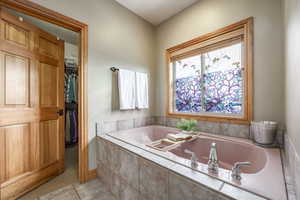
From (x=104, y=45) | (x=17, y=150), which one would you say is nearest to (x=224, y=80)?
(x=104, y=45)

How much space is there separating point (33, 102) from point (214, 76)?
2.46m

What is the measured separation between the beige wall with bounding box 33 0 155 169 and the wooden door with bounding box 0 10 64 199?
0.51m

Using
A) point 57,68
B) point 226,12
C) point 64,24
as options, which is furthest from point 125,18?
point 226,12

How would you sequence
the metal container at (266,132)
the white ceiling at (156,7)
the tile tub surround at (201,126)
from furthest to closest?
the white ceiling at (156,7), the tile tub surround at (201,126), the metal container at (266,132)

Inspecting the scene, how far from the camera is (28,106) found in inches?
61.0

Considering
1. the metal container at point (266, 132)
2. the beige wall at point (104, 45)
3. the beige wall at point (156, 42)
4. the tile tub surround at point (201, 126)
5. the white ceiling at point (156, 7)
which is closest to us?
the metal container at point (266, 132)

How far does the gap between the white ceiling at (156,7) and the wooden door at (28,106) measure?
4.35ft

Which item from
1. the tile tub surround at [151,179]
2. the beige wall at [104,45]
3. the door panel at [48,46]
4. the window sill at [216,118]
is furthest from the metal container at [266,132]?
the door panel at [48,46]

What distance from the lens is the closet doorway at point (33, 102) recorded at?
1.36 metres

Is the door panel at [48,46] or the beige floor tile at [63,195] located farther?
the door panel at [48,46]

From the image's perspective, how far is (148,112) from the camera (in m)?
2.58

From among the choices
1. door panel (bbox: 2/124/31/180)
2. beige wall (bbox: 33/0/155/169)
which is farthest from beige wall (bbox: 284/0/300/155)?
door panel (bbox: 2/124/31/180)

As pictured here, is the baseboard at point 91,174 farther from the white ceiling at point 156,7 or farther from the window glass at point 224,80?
the white ceiling at point 156,7

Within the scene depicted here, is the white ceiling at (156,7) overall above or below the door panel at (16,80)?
above
